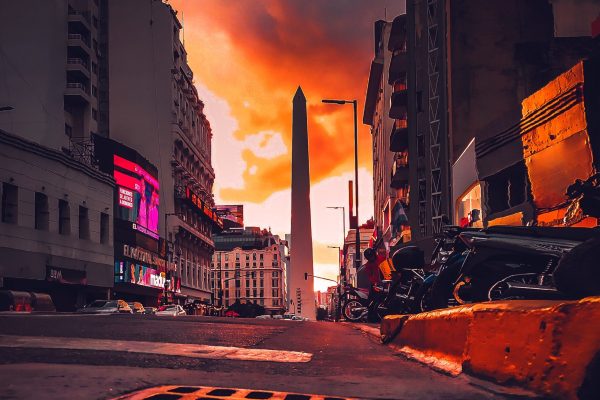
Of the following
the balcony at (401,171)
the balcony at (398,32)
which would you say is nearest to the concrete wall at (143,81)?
the balcony at (398,32)

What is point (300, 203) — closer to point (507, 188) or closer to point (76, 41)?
point (76, 41)

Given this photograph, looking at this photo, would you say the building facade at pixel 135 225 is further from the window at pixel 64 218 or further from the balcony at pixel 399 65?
the balcony at pixel 399 65

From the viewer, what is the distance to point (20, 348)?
6.70 meters

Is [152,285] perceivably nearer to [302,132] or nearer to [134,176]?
[134,176]

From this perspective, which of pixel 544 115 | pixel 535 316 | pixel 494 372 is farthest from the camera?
pixel 544 115

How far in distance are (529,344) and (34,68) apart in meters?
55.4

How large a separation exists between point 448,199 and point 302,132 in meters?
20.9

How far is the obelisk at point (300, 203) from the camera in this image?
56.0m

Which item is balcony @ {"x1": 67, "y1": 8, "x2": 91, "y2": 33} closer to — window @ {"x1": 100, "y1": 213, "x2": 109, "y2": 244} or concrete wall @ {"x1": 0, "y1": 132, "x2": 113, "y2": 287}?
concrete wall @ {"x1": 0, "y1": 132, "x2": 113, "y2": 287}

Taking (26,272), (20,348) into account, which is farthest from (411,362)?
(26,272)

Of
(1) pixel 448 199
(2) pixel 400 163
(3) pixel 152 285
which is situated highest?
(2) pixel 400 163

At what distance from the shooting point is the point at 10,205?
3809 cm

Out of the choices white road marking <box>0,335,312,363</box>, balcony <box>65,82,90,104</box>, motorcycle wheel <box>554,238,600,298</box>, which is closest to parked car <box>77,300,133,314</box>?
white road marking <box>0,335,312,363</box>

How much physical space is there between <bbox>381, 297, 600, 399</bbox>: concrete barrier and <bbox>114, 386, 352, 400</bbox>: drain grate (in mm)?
1094
